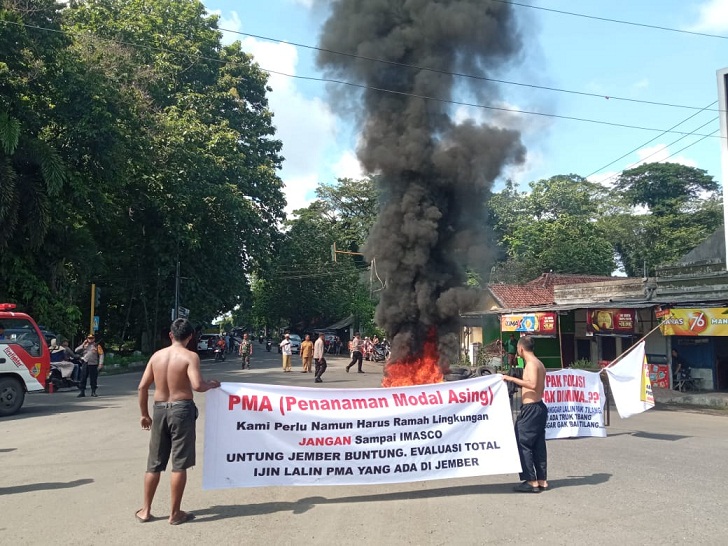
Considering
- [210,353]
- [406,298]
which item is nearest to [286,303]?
[210,353]

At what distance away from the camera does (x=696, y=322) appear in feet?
51.2

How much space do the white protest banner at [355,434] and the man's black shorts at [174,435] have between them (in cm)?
40

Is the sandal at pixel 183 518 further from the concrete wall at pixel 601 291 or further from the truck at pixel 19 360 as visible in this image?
the concrete wall at pixel 601 291

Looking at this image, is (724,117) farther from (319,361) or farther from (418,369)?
(319,361)

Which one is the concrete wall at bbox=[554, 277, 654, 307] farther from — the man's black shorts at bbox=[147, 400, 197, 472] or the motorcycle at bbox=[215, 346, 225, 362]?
the man's black shorts at bbox=[147, 400, 197, 472]

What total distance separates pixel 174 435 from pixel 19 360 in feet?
27.4

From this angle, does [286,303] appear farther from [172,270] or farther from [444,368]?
[444,368]

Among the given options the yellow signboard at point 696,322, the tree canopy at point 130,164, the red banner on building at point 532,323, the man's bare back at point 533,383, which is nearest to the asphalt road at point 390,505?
the man's bare back at point 533,383

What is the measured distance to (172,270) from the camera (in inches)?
1190

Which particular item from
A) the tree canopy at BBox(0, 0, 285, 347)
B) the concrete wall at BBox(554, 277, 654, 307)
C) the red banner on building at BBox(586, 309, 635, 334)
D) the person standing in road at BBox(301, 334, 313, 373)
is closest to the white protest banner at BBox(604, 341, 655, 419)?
the red banner on building at BBox(586, 309, 635, 334)

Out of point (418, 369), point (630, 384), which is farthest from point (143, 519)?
point (418, 369)

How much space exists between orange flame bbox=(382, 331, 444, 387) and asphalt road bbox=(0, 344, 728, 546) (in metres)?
6.74

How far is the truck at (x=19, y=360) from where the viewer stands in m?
11.5

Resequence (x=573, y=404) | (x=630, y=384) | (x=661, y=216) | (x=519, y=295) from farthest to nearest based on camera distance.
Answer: (x=661, y=216) → (x=519, y=295) → (x=630, y=384) → (x=573, y=404)
